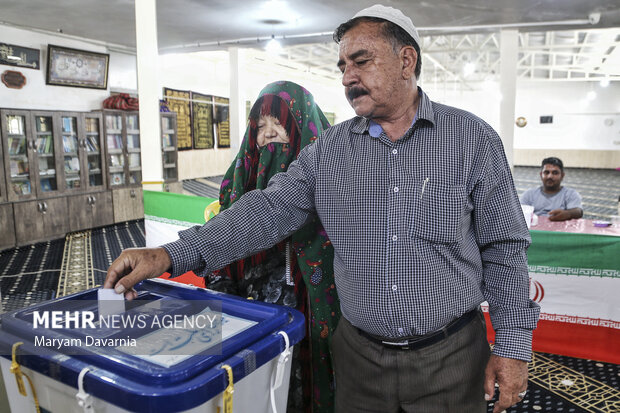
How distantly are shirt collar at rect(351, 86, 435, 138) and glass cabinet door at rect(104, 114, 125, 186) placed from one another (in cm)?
635

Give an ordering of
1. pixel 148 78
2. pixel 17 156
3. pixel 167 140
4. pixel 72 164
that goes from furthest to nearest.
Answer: pixel 167 140
pixel 72 164
pixel 17 156
pixel 148 78

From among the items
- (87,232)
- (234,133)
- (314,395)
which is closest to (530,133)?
(234,133)

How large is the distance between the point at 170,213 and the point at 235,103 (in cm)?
477

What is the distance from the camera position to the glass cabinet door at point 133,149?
7.26 m

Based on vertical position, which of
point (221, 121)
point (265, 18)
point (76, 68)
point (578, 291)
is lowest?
point (578, 291)

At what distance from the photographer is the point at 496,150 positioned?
123 cm

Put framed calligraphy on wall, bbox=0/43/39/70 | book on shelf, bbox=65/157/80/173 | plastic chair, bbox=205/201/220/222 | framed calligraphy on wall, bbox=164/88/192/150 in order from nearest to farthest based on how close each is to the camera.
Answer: plastic chair, bbox=205/201/220/222 < framed calligraphy on wall, bbox=0/43/39/70 < book on shelf, bbox=65/157/80/173 < framed calligraphy on wall, bbox=164/88/192/150

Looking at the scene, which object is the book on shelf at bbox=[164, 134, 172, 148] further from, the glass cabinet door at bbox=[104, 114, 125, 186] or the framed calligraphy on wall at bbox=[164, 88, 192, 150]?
the framed calligraphy on wall at bbox=[164, 88, 192, 150]

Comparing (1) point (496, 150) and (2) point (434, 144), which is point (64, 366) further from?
(1) point (496, 150)

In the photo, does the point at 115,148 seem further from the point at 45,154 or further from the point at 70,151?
the point at 45,154

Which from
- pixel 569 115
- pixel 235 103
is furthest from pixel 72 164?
pixel 569 115

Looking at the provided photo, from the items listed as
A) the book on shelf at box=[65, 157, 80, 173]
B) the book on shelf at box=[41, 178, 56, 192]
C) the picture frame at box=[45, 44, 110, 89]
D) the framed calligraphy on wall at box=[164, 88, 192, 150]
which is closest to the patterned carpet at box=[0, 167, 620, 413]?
the book on shelf at box=[41, 178, 56, 192]

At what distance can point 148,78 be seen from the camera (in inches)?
155

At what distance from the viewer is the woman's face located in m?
1.65
